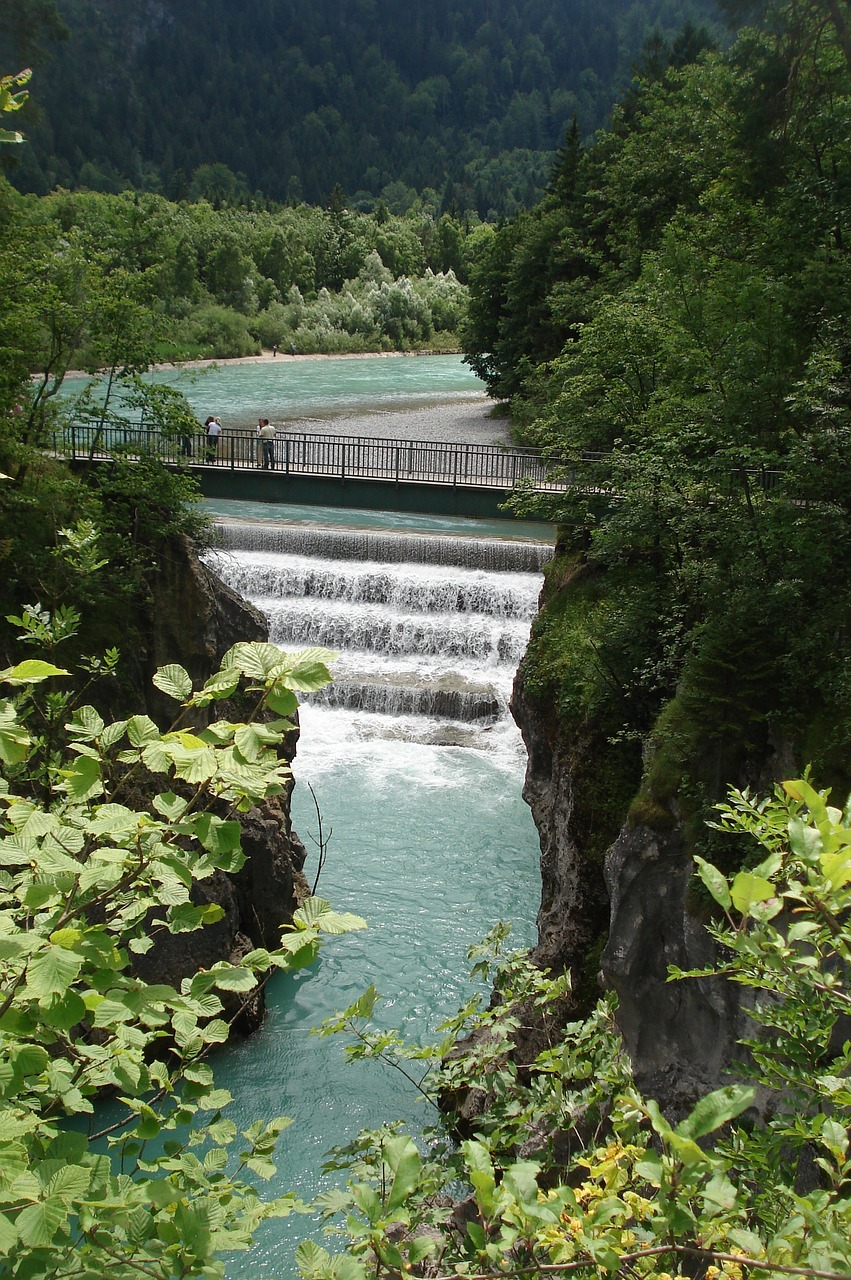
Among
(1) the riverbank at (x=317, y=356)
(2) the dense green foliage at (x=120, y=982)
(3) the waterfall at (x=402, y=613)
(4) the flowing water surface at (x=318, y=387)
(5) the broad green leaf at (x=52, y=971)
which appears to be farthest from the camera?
(1) the riverbank at (x=317, y=356)

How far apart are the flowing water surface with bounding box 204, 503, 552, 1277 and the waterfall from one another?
4cm

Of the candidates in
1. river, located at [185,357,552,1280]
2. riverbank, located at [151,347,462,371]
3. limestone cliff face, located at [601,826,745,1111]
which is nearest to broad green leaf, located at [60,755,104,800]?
limestone cliff face, located at [601,826,745,1111]

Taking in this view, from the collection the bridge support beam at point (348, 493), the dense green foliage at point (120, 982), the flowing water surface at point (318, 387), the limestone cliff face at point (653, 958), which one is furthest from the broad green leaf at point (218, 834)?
the flowing water surface at point (318, 387)

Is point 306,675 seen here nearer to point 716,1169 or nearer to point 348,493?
point 716,1169

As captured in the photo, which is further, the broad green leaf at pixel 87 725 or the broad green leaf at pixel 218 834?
the broad green leaf at pixel 87 725

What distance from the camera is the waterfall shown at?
67.9 feet

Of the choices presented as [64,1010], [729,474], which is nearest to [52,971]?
[64,1010]

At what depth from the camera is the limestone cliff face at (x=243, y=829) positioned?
11.5 meters

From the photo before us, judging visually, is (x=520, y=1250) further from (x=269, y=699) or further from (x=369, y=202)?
(x=369, y=202)

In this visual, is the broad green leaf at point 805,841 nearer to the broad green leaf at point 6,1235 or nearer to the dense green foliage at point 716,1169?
the dense green foliage at point 716,1169

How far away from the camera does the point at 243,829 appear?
520 inches

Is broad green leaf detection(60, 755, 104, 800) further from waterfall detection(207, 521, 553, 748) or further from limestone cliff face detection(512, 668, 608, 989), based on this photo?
waterfall detection(207, 521, 553, 748)

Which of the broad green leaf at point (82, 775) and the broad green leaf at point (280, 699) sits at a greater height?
the broad green leaf at point (280, 699)

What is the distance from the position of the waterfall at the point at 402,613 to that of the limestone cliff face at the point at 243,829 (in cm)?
530
